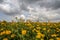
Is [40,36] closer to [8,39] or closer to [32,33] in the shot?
[32,33]

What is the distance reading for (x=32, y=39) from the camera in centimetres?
496

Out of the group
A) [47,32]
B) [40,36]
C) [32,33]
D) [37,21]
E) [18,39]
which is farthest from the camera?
[37,21]

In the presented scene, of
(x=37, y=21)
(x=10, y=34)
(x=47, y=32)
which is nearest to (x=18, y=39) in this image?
(x=10, y=34)

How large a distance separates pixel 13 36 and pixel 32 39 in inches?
21.3

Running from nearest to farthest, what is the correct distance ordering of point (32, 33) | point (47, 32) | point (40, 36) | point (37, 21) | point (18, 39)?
point (18, 39) → point (40, 36) → point (32, 33) → point (47, 32) → point (37, 21)

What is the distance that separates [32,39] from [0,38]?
0.96 metres

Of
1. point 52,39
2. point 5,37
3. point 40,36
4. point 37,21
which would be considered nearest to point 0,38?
point 5,37

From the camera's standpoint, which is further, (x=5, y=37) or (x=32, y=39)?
(x=5, y=37)

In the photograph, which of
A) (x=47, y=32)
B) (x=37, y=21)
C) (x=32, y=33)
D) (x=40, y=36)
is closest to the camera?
(x=40, y=36)

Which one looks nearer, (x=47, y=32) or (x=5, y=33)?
(x=5, y=33)

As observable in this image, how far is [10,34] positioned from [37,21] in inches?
133

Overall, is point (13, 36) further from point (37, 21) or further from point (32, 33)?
point (37, 21)

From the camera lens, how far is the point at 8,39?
5277 millimetres

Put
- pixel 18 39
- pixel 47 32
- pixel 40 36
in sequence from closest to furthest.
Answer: pixel 18 39, pixel 40 36, pixel 47 32
